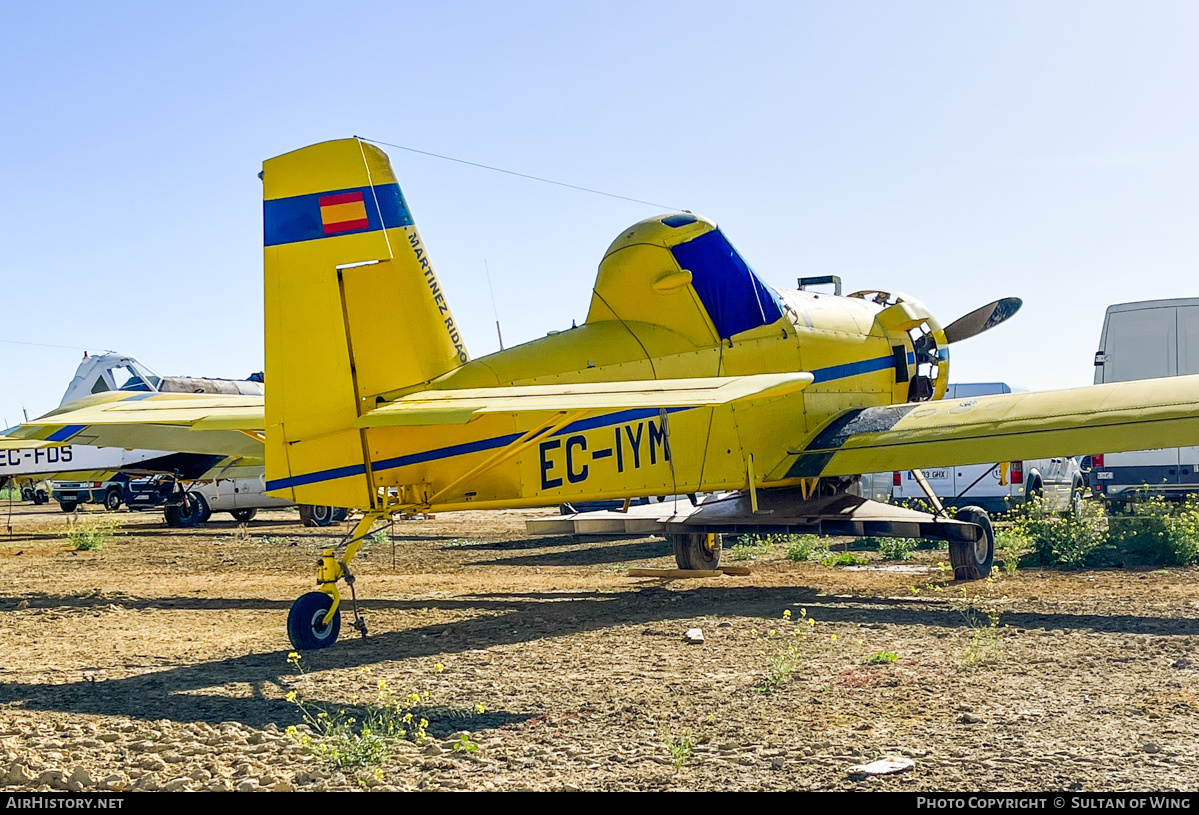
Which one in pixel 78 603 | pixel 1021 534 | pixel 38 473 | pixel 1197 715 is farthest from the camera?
pixel 38 473

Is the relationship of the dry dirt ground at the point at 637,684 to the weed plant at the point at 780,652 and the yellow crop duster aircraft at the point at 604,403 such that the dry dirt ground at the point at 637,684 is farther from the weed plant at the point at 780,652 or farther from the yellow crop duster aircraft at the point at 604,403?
the yellow crop duster aircraft at the point at 604,403

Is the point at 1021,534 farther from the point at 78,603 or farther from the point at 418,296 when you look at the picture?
the point at 78,603

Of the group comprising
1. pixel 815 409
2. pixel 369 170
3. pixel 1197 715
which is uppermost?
pixel 369 170

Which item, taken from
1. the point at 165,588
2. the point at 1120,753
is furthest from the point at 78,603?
the point at 1120,753

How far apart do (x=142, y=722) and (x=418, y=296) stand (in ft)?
13.6

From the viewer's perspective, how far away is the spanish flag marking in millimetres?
8305

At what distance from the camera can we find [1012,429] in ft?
32.5

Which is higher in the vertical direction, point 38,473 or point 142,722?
point 38,473

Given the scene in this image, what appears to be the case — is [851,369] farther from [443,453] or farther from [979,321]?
[443,453]

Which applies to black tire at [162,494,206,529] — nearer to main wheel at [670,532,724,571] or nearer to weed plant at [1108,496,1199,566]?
main wheel at [670,532,724,571]

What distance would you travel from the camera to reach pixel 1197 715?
206 inches

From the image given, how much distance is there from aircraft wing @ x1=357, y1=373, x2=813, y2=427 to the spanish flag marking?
1.76 meters

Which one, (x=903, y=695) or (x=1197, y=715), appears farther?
(x=903, y=695)
